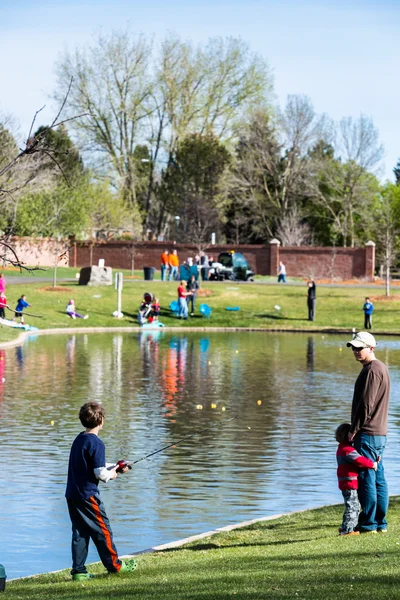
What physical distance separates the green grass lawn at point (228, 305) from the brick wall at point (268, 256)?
51.1 ft

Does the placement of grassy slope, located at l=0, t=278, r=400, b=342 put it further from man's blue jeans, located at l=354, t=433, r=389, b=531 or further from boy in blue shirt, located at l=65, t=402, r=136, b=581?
boy in blue shirt, located at l=65, t=402, r=136, b=581

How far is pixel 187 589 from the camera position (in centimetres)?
827

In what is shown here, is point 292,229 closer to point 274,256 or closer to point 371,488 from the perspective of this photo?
point 274,256

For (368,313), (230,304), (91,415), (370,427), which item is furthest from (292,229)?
(91,415)

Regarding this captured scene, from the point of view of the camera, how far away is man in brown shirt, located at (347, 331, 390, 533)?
34.6 feet

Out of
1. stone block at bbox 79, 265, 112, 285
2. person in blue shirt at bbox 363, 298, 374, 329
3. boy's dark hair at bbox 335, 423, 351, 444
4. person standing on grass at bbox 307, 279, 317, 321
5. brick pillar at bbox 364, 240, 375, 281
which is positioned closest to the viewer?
boy's dark hair at bbox 335, 423, 351, 444

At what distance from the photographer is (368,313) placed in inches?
1895

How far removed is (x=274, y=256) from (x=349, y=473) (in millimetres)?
68361

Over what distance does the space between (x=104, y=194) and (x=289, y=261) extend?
14955 millimetres

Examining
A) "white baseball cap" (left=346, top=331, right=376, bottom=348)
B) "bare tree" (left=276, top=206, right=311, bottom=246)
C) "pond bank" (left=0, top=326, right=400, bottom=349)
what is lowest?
"pond bank" (left=0, top=326, right=400, bottom=349)

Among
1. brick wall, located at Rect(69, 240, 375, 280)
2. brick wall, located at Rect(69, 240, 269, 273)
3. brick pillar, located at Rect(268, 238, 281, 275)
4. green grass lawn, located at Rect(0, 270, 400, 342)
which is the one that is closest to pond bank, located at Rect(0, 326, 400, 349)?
green grass lawn, located at Rect(0, 270, 400, 342)

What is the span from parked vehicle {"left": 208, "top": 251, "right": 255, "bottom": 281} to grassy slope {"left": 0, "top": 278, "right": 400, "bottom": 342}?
28.7 feet

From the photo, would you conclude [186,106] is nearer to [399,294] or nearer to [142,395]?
[399,294]

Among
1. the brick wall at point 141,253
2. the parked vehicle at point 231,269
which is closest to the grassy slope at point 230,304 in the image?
the parked vehicle at point 231,269
